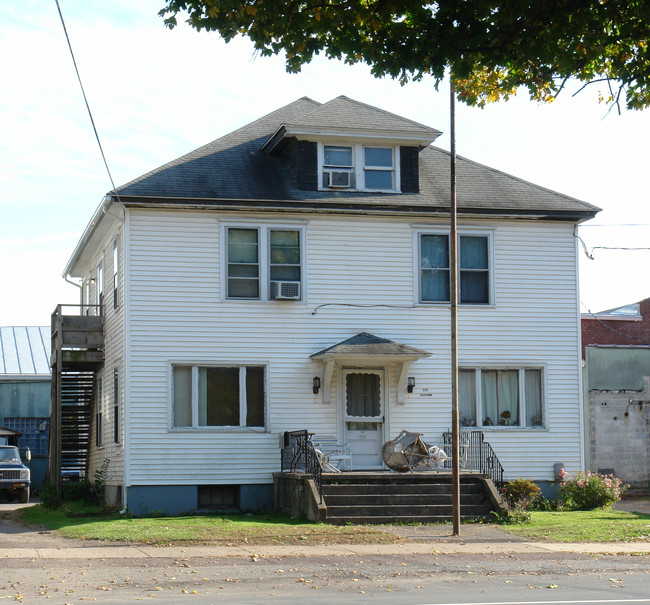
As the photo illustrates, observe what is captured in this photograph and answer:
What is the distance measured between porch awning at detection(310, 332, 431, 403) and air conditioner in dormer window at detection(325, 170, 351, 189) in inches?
138

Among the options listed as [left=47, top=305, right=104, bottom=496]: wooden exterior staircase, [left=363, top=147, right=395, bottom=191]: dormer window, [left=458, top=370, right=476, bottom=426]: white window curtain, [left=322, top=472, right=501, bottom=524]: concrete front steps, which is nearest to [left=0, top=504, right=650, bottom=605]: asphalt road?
[left=322, top=472, right=501, bottom=524]: concrete front steps

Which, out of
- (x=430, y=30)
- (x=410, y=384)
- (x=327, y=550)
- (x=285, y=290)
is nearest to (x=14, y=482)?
(x=285, y=290)

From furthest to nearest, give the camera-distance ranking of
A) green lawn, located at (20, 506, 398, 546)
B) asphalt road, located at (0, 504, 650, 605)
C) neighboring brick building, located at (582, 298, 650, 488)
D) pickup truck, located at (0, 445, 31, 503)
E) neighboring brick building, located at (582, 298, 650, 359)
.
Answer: neighboring brick building, located at (582, 298, 650, 359) < pickup truck, located at (0, 445, 31, 503) < neighboring brick building, located at (582, 298, 650, 488) < green lawn, located at (20, 506, 398, 546) < asphalt road, located at (0, 504, 650, 605)

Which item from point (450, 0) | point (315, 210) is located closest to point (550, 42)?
point (450, 0)

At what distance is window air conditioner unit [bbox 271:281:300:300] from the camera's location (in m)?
22.0

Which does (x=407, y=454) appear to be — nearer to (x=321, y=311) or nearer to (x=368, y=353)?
(x=368, y=353)

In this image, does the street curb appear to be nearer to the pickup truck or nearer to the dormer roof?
the dormer roof

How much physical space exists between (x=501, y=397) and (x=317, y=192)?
21.1 ft

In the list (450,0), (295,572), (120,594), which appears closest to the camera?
(450,0)

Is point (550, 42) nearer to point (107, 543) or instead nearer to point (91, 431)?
point (107, 543)

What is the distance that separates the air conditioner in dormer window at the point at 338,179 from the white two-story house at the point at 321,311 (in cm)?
4

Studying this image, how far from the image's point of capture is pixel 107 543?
643 inches

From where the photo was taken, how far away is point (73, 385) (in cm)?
2812

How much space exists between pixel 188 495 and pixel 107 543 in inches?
206
